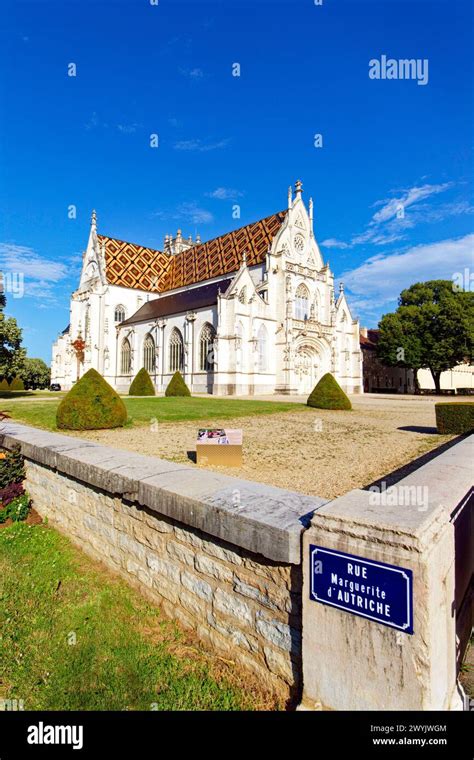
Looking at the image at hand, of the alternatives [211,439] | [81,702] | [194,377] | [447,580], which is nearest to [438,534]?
[447,580]

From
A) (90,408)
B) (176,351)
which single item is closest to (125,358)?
(176,351)

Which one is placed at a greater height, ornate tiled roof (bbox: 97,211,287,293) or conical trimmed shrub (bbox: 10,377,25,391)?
ornate tiled roof (bbox: 97,211,287,293)

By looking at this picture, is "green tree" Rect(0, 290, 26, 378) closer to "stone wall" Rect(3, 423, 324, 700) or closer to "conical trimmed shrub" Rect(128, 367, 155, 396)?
"conical trimmed shrub" Rect(128, 367, 155, 396)

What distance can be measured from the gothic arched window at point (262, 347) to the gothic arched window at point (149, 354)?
1171 cm

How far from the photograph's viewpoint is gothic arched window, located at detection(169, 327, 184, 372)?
36.1 m

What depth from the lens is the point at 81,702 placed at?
275cm

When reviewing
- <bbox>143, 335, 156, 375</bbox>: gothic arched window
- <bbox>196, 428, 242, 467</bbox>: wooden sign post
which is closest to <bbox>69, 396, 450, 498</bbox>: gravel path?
<bbox>196, 428, 242, 467</bbox>: wooden sign post

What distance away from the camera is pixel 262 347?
112 ft

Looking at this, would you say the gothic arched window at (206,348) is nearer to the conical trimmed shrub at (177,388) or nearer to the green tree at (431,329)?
the conical trimmed shrub at (177,388)

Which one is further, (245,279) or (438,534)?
(245,279)

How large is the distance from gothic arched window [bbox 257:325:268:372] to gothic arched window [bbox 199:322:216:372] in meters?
4.22

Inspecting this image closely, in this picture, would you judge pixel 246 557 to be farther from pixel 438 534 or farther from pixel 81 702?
pixel 81 702

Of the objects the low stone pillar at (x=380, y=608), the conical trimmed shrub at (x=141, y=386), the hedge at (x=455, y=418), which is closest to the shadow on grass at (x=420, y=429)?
the hedge at (x=455, y=418)
